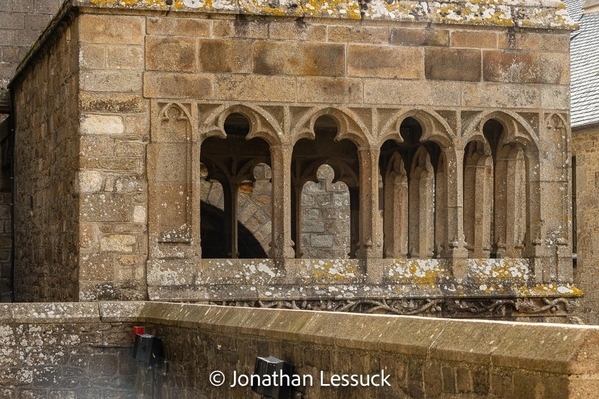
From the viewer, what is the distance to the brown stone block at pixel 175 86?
33.2ft

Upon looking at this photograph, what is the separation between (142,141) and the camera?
1011cm

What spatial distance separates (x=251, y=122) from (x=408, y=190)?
125 inches

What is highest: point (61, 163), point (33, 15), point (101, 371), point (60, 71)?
point (33, 15)

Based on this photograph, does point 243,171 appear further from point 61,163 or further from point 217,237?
point 217,237

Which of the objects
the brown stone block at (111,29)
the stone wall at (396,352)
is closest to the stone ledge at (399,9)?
the brown stone block at (111,29)

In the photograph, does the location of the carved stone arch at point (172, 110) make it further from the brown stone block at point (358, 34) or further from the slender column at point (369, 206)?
the slender column at point (369, 206)

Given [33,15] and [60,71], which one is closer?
[60,71]

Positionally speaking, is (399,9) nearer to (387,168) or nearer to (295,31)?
(295,31)

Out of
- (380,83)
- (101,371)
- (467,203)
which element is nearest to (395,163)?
(467,203)

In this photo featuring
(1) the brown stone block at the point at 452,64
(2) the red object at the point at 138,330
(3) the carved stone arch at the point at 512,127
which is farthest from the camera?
(3) the carved stone arch at the point at 512,127

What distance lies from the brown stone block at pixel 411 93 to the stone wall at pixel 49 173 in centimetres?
226

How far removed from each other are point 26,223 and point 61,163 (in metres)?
2.63

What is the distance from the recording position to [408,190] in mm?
13141

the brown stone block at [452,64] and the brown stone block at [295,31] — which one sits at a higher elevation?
the brown stone block at [295,31]
